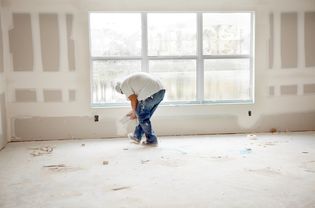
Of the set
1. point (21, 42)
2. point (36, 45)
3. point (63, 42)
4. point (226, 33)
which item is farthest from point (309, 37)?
point (21, 42)

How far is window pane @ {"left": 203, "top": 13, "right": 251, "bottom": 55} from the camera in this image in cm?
667

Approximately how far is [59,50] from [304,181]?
4.06 metres

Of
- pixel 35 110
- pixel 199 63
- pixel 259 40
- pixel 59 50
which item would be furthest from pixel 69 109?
pixel 259 40

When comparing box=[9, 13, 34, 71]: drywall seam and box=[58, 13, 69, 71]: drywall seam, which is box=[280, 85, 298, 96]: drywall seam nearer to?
box=[58, 13, 69, 71]: drywall seam

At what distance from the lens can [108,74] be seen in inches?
258

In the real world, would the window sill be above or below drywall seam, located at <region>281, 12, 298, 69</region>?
below

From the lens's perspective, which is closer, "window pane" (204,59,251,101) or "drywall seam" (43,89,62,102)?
"drywall seam" (43,89,62,102)

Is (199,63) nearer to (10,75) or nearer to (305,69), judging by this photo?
(305,69)

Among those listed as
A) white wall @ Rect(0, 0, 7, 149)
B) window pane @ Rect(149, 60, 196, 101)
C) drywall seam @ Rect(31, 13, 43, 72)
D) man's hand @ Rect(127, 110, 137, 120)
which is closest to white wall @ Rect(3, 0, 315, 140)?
drywall seam @ Rect(31, 13, 43, 72)

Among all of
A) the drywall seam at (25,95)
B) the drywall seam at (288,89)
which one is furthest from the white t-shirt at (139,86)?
the drywall seam at (288,89)

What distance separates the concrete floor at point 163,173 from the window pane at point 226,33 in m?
1.45

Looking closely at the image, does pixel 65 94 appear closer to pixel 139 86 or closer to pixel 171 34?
pixel 139 86

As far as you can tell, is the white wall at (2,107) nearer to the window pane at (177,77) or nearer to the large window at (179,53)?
the large window at (179,53)

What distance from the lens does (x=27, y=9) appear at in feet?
20.4
